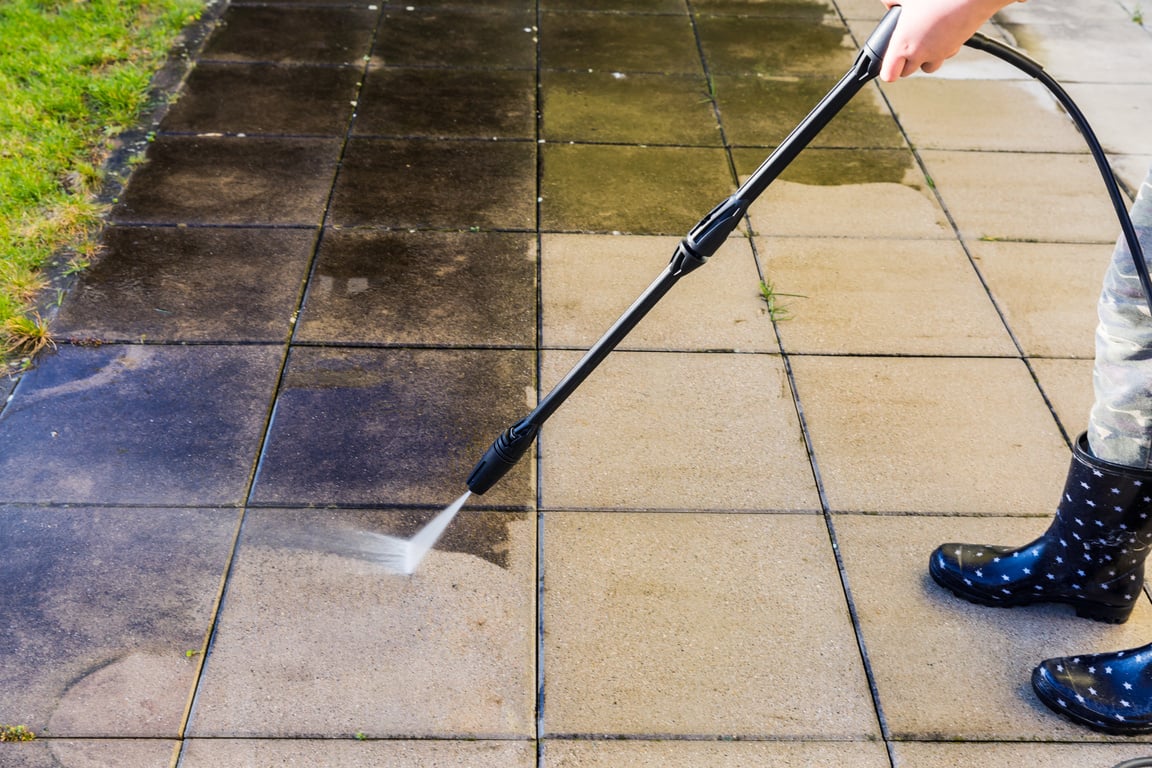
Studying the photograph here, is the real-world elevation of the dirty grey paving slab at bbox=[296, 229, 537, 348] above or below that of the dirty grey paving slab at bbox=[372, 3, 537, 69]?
below

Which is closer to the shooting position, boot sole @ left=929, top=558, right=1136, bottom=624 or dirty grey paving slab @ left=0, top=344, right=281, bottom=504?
boot sole @ left=929, top=558, right=1136, bottom=624

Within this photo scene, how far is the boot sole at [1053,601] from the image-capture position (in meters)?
2.58

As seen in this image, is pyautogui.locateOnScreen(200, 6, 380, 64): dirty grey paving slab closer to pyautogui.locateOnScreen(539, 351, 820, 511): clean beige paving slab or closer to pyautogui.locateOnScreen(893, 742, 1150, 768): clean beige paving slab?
Answer: pyautogui.locateOnScreen(539, 351, 820, 511): clean beige paving slab

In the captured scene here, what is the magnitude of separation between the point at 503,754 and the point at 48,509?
1453 mm

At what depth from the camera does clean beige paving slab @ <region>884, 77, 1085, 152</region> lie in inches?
188

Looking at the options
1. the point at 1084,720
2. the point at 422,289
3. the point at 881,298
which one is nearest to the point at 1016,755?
the point at 1084,720

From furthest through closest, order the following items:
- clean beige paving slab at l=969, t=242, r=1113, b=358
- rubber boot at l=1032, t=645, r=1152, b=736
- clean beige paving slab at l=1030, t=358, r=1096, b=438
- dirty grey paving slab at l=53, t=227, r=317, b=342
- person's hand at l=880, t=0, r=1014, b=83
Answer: clean beige paving slab at l=969, t=242, r=1113, b=358 → dirty grey paving slab at l=53, t=227, r=317, b=342 → clean beige paving slab at l=1030, t=358, r=1096, b=438 → rubber boot at l=1032, t=645, r=1152, b=736 → person's hand at l=880, t=0, r=1014, b=83

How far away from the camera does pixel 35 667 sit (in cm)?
242

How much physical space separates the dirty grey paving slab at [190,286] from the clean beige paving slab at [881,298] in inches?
69.2

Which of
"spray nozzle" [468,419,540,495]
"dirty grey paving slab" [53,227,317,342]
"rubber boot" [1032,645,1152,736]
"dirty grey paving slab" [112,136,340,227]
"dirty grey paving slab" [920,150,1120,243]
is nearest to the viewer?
"rubber boot" [1032,645,1152,736]

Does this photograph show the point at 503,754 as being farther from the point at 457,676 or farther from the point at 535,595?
the point at 535,595

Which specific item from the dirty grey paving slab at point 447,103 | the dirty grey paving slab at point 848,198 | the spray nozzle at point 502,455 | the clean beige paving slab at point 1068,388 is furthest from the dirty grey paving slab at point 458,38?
the spray nozzle at point 502,455

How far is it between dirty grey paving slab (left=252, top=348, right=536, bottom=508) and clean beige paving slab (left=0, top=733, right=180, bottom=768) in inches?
29.9

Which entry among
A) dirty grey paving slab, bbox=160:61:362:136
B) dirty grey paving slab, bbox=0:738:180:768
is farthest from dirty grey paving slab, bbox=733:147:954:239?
dirty grey paving slab, bbox=0:738:180:768
